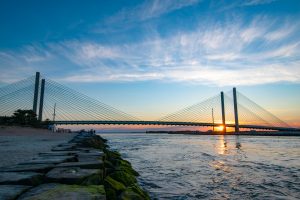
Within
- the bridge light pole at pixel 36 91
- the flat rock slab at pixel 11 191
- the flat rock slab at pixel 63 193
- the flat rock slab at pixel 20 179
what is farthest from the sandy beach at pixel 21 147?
the bridge light pole at pixel 36 91

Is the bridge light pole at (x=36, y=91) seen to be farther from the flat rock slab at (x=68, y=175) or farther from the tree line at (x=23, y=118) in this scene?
the flat rock slab at (x=68, y=175)

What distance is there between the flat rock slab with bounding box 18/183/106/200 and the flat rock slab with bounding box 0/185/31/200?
0.07 metres

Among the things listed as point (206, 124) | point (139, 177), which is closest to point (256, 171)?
point (139, 177)

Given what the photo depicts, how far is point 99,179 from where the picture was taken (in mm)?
3512

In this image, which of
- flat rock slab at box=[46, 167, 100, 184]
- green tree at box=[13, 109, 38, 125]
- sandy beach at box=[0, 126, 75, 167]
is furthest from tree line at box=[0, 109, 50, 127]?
flat rock slab at box=[46, 167, 100, 184]

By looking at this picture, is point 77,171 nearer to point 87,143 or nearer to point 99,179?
point 99,179

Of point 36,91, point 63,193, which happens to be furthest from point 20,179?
point 36,91

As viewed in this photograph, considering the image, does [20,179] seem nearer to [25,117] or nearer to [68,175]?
[68,175]

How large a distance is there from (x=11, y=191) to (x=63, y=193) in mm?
516

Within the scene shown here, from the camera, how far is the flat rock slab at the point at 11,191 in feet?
7.93

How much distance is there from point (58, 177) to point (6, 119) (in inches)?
1660

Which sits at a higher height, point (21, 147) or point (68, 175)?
point (68, 175)

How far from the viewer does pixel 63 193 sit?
2.54m

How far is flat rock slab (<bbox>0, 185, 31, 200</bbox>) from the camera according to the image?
2.42 m
